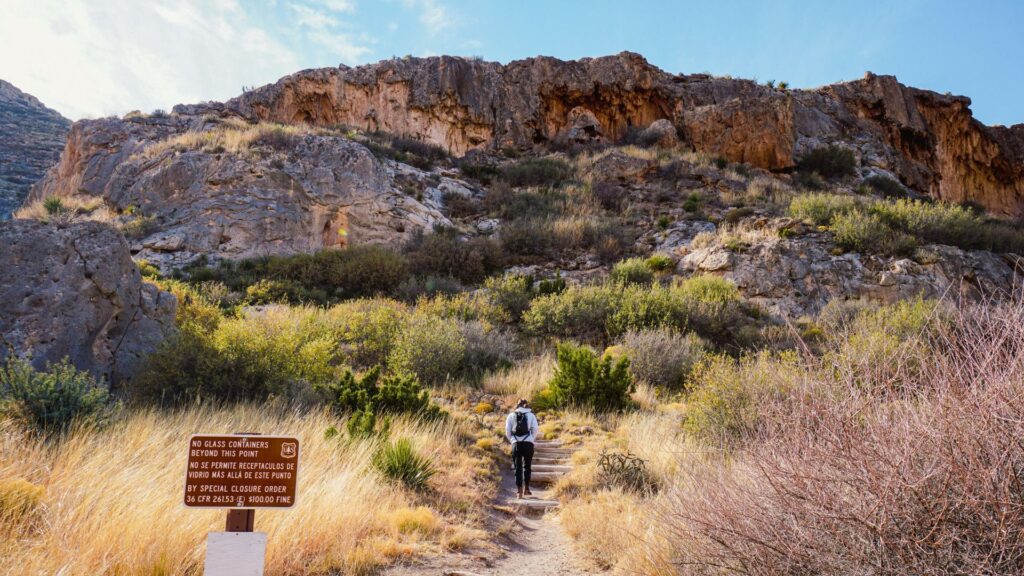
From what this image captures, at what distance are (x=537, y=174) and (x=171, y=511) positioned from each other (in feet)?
76.2

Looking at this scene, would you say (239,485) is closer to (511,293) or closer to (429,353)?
(429,353)

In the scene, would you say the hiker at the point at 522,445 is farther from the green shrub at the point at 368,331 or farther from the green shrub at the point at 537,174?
the green shrub at the point at 537,174

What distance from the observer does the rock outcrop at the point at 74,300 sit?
636cm

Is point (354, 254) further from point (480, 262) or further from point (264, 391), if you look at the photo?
point (264, 391)

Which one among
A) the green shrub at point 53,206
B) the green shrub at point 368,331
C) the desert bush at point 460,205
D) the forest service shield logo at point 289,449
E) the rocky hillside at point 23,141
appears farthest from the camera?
the rocky hillside at point 23,141

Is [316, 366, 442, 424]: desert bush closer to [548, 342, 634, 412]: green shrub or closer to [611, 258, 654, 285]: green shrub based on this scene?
[548, 342, 634, 412]: green shrub

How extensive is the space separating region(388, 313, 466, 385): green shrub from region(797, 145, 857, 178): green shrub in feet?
78.9

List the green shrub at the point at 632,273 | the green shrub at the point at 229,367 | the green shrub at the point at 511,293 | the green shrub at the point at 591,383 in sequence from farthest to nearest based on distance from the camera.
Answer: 1. the green shrub at the point at 632,273
2. the green shrub at the point at 511,293
3. the green shrub at the point at 591,383
4. the green shrub at the point at 229,367

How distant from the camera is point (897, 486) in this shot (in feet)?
7.36

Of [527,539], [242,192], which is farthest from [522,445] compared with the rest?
[242,192]

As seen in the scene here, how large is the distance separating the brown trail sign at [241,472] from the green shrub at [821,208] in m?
19.0

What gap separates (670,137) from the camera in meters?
29.0

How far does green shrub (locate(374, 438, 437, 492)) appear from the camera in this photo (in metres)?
5.57

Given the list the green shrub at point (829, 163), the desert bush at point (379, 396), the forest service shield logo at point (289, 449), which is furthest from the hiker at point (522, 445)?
the green shrub at point (829, 163)
